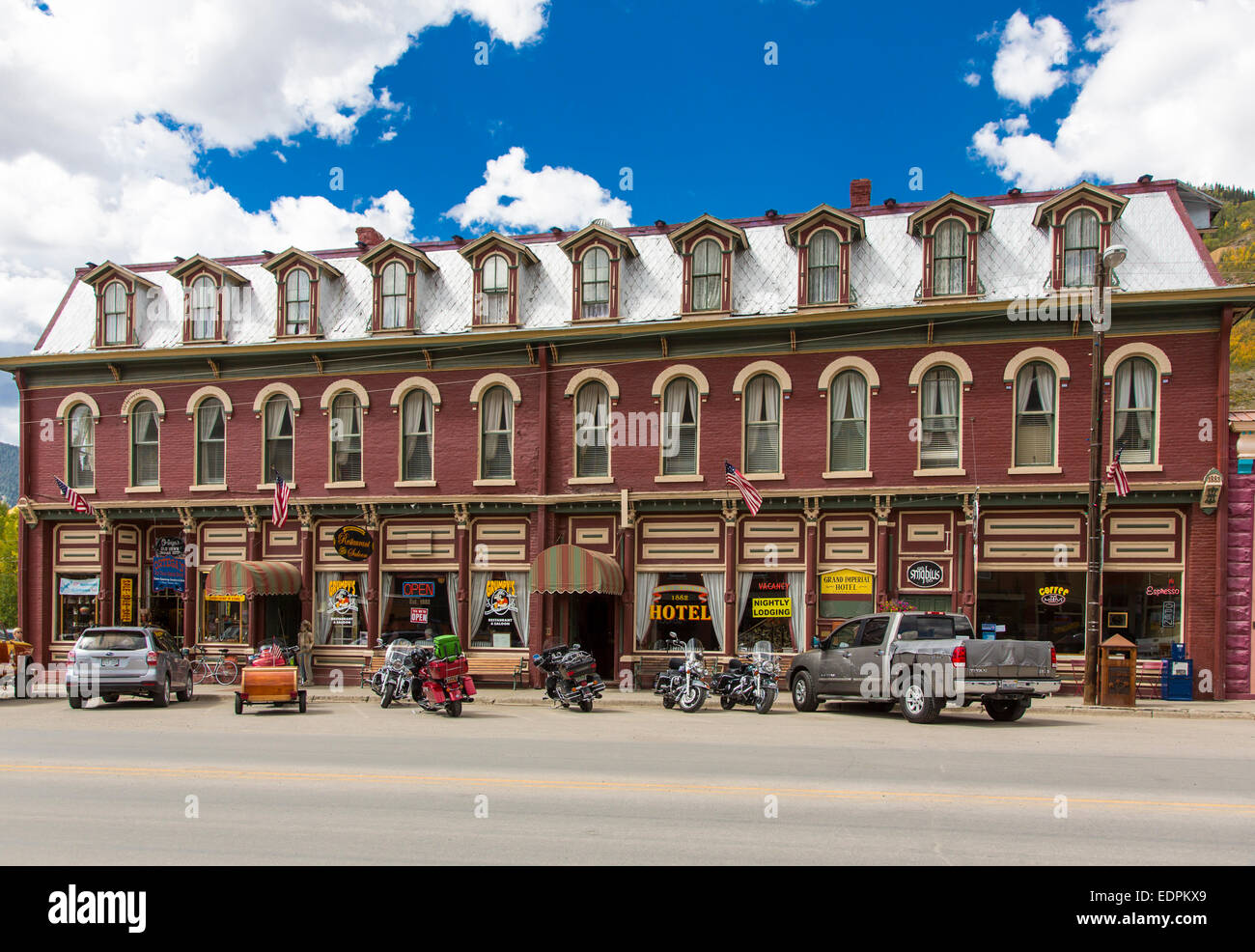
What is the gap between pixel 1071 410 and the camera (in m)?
22.5

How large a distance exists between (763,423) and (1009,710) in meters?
9.28

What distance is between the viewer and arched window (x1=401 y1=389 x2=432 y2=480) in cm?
2648

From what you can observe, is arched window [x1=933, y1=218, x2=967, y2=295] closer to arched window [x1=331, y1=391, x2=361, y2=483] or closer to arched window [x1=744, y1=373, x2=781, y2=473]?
arched window [x1=744, y1=373, x2=781, y2=473]

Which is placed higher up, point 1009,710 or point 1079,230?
point 1079,230

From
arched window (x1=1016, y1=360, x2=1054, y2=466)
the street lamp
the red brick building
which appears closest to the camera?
A: the street lamp

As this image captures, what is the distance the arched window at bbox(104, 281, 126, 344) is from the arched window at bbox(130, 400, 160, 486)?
2105mm

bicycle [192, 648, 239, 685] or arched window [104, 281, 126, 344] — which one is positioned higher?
arched window [104, 281, 126, 344]

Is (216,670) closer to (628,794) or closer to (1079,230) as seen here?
(628,794)

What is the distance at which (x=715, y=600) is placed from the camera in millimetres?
24547

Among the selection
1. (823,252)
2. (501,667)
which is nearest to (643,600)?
(501,667)

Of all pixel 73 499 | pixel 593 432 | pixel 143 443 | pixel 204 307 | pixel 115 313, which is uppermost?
pixel 204 307

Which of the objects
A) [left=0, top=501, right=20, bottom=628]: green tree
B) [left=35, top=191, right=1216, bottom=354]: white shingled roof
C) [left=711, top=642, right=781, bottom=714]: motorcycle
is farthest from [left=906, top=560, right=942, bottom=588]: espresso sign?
[left=0, top=501, right=20, bottom=628]: green tree

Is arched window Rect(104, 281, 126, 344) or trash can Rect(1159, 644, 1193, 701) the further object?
arched window Rect(104, 281, 126, 344)
